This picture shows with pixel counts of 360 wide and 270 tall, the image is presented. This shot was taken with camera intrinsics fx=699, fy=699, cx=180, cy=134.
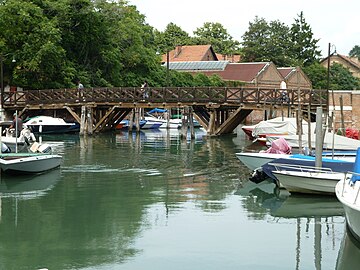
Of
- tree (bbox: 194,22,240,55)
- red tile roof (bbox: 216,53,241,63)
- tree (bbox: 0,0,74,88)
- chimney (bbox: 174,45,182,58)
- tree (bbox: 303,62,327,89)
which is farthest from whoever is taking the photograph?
tree (bbox: 194,22,240,55)

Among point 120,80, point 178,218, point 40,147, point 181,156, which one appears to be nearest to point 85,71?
point 120,80

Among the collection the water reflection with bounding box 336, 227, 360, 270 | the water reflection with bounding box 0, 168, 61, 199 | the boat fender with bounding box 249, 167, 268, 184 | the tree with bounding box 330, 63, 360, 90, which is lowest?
the water reflection with bounding box 336, 227, 360, 270

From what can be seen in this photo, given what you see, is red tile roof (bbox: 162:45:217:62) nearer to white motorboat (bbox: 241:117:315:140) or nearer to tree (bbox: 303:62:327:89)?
tree (bbox: 303:62:327:89)

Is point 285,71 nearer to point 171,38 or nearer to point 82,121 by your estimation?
point 171,38

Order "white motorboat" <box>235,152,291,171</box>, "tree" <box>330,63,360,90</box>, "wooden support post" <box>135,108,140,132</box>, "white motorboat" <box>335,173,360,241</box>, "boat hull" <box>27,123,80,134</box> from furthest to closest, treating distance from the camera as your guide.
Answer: "tree" <box>330,63,360,90</box> → "wooden support post" <box>135,108,140,132</box> → "boat hull" <box>27,123,80,134</box> → "white motorboat" <box>235,152,291,171</box> → "white motorboat" <box>335,173,360,241</box>

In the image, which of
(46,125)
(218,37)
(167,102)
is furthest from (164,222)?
(218,37)

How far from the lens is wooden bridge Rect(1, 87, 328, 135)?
3656 centimetres

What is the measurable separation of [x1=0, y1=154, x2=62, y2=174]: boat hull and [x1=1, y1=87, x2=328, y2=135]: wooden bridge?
1717 cm

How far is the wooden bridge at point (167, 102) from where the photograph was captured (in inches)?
1439

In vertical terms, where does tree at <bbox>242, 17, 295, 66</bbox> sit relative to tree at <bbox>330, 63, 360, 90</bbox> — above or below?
above

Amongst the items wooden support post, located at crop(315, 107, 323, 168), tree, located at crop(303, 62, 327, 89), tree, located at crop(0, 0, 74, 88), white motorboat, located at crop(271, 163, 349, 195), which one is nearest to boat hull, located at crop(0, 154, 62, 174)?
white motorboat, located at crop(271, 163, 349, 195)

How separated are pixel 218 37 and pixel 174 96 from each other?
195 ft

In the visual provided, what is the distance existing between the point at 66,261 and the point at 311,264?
12.3 feet

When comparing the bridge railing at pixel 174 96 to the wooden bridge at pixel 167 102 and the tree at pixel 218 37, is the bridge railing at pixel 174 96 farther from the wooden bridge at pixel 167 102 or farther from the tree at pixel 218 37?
the tree at pixel 218 37
